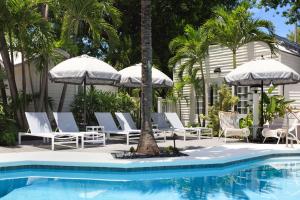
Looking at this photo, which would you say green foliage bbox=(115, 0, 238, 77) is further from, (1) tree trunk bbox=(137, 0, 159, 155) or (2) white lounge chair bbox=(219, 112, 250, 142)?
(1) tree trunk bbox=(137, 0, 159, 155)

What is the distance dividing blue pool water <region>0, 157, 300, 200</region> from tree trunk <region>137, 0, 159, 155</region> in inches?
53.7

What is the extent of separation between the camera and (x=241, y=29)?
18.6m

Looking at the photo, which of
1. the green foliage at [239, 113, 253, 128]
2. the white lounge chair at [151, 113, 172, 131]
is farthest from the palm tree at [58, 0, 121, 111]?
the green foliage at [239, 113, 253, 128]

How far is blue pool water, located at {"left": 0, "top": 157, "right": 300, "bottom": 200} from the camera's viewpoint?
798cm

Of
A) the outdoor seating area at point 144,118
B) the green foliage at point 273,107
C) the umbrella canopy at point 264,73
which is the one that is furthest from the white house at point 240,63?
the umbrella canopy at point 264,73

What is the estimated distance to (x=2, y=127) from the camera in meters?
13.6

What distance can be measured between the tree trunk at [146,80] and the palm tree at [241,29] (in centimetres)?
859

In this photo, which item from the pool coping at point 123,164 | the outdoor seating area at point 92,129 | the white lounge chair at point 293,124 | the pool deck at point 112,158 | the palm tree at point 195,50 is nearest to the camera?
the pool coping at point 123,164

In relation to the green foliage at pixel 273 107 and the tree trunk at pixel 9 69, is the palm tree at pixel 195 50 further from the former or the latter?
the tree trunk at pixel 9 69

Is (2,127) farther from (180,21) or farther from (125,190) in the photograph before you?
(180,21)

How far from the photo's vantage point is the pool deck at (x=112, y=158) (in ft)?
31.9

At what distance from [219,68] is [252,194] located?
14.3 meters

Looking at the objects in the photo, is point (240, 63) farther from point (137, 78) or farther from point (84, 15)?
point (84, 15)

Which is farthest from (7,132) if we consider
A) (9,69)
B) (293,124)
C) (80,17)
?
(293,124)
